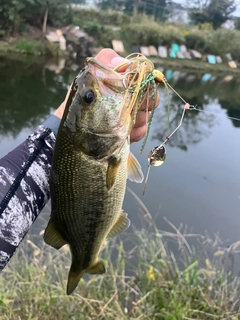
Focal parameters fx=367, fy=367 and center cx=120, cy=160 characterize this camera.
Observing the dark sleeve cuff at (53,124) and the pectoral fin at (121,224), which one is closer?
the pectoral fin at (121,224)

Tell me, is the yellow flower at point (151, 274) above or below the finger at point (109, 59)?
below

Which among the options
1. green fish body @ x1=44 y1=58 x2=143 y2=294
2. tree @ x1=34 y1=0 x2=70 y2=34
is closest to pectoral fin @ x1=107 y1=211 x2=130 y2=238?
green fish body @ x1=44 y1=58 x2=143 y2=294

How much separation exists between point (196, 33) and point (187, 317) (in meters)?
27.4

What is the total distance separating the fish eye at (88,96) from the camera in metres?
1.21

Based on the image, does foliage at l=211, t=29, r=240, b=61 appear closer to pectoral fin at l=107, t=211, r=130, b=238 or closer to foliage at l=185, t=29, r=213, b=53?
foliage at l=185, t=29, r=213, b=53

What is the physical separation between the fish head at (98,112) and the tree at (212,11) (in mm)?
34954

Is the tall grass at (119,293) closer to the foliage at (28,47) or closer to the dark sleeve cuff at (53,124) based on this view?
the dark sleeve cuff at (53,124)

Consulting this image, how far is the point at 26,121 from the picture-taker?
357 inches

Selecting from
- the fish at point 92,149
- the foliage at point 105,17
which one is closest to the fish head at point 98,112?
the fish at point 92,149

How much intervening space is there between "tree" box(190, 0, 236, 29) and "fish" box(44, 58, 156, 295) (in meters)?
35.0

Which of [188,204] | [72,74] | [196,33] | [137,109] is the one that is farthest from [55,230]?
[196,33]

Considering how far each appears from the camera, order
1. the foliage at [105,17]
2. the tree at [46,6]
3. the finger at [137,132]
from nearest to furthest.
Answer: the finger at [137,132] < the tree at [46,6] < the foliage at [105,17]

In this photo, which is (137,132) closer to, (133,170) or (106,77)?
(133,170)

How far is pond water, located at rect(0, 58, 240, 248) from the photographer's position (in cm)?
537
